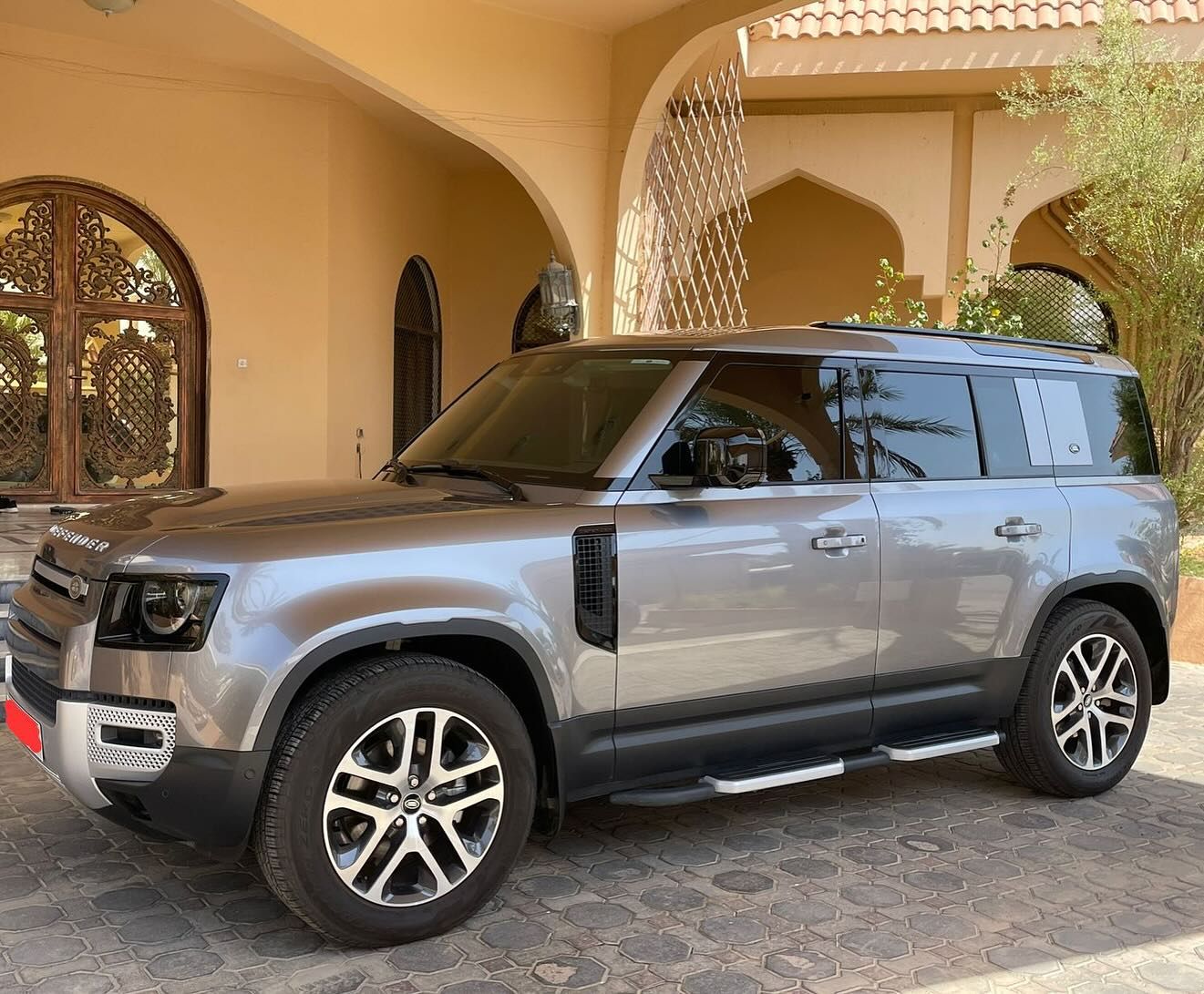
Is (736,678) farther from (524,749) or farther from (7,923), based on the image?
(7,923)

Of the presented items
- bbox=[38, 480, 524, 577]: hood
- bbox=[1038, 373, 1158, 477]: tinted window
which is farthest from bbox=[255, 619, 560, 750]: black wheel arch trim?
bbox=[1038, 373, 1158, 477]: tinted window

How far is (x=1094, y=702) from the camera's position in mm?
5086

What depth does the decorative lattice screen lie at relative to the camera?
11.8 m

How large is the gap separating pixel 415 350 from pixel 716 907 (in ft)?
40.2

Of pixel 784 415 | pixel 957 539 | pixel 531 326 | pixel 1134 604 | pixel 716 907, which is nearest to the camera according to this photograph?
pixel 716 907

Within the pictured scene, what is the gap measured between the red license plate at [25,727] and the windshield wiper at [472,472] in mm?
1575

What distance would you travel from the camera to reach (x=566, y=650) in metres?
3.61

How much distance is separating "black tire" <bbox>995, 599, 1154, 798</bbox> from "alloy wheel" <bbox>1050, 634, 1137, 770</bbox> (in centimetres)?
3

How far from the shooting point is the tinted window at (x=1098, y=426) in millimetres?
5047

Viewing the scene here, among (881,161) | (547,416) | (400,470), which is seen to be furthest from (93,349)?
(547,416)

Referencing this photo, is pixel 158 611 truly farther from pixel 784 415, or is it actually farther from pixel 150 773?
pixel 784 415

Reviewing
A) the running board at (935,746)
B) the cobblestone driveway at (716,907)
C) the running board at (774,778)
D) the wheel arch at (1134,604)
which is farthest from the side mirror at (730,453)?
the wheel arch at (1134,604)

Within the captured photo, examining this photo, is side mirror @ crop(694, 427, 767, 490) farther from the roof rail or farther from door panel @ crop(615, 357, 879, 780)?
the roof rail

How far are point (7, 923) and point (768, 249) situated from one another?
14814 mm
